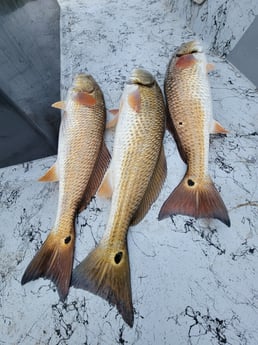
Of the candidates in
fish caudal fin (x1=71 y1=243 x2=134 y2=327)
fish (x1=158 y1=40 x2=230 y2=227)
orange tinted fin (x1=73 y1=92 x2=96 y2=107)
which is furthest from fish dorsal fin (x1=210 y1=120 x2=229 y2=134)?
fish caudal fin (x1=71 y1=243 x2=134 y2=327)

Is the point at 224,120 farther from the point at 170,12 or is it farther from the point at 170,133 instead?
the point at 170,12

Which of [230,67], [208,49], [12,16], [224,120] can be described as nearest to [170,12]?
[208,49]

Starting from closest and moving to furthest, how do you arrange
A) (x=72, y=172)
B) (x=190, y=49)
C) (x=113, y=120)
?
(x=72, y=172) < (x=113, y=120) < (x=190, y=49)

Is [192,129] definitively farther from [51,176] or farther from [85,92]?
[51,176]

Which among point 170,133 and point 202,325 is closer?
point 202,325

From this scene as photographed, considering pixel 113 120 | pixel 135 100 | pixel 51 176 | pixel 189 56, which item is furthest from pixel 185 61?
pixel 51 176

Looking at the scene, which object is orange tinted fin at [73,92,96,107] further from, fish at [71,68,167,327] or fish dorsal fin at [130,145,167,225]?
fish dorsal fin at [130,145,167,225]

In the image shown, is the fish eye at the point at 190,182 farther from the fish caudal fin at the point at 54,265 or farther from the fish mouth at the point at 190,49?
the fish mouth at the point at 190,49
